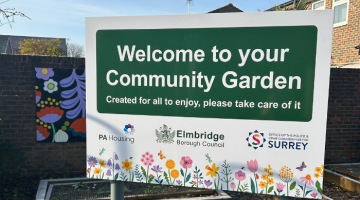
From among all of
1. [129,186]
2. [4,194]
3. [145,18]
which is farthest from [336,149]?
[4,194]

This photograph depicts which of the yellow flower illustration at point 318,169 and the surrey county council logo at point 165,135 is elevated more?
the surrey county council logo at point 165,135

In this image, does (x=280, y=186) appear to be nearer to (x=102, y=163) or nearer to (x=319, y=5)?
(x=102, y=163)

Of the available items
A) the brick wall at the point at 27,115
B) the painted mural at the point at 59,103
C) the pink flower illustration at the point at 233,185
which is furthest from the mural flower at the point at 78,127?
the pink flower illustration at the point at 233,185

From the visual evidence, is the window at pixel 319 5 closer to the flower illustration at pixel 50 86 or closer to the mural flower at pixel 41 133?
the flower illustration at pixel 50 86

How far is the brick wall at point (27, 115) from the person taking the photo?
16.4 ft

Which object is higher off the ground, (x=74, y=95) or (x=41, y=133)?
(x=74, y=95)

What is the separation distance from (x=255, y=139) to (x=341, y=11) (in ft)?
39.7

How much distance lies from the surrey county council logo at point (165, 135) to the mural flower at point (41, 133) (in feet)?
12.9

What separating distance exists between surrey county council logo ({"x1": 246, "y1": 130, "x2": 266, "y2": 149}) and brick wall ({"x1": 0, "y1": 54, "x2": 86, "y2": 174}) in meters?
4.27

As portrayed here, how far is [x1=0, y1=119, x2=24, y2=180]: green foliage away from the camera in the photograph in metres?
4.84

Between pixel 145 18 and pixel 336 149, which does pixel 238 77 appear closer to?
pixel 145 18

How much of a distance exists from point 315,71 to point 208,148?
3.26ft

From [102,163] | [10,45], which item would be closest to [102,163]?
[102,163]

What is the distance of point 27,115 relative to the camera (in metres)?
5.11
